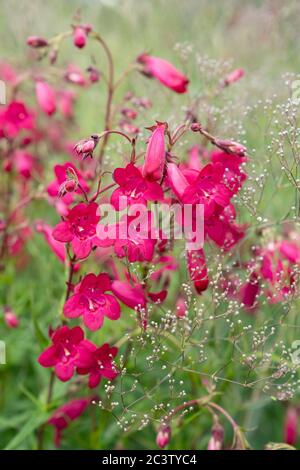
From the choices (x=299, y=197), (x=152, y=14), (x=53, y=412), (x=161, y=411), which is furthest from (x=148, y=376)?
(x=152, y=14)

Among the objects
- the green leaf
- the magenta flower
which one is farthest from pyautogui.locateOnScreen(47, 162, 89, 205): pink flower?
the green leaf

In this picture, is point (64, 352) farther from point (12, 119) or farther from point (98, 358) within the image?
point (12, 119)

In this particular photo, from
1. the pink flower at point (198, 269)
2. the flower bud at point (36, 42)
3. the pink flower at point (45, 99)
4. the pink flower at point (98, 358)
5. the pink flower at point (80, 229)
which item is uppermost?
the flower bud at point (36, 42)

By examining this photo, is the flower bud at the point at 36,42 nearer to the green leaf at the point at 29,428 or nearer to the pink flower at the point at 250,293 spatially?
the pink flower at the point at 250,293

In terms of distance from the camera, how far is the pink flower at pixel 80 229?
1.37 meters

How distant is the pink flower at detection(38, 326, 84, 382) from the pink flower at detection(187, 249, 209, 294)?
296 millimetres

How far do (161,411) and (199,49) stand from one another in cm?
223

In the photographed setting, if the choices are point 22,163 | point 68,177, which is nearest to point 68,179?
point 68,177

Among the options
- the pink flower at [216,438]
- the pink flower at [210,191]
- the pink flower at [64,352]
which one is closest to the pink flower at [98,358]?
the pink flower at [64,352]

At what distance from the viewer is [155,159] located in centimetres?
130

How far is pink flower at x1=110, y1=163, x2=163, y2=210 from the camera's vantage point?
1321 millimetres

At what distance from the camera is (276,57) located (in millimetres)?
3221

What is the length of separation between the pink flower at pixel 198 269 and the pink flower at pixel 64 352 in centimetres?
30
